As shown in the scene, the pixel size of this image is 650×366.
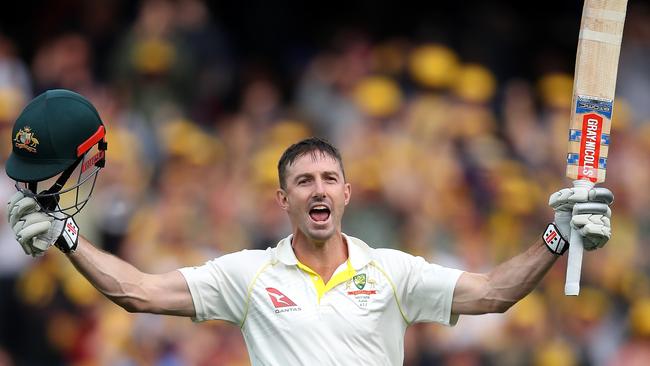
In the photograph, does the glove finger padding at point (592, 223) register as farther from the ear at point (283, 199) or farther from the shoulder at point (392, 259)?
the ear at point (283, 199)

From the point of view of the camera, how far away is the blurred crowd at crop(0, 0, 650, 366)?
9.58 metres

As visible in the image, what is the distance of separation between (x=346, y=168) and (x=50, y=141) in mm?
4904

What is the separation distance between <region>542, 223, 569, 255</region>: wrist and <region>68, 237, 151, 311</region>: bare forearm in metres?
1.72

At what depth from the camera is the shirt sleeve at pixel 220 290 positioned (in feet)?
19.4

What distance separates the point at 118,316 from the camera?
9586 mm

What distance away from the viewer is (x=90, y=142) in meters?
5.71

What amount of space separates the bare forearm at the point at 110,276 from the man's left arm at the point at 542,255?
1.36 m

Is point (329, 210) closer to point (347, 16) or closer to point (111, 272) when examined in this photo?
point (111, 272)

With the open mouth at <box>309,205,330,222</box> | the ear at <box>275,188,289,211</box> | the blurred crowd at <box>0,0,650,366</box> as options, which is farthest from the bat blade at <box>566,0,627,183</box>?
the blurred crowd at <box>0,0,650,366</box>

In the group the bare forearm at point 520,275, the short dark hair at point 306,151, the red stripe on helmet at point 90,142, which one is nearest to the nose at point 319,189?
the short dark hair at point 306,151

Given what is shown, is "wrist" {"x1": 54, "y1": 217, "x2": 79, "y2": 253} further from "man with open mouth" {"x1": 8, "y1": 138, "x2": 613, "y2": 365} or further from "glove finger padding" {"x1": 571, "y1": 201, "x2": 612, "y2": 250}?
"glove finger padding" {"x1": 571, "y1": 201, "x2": 612, "y2": 250}

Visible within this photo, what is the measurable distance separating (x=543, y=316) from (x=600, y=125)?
14.2 ft

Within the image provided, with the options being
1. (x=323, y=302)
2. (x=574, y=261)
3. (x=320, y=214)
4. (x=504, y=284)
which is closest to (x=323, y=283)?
(x=323, y=302)

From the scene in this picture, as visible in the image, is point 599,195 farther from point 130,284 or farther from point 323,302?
point 130,284
